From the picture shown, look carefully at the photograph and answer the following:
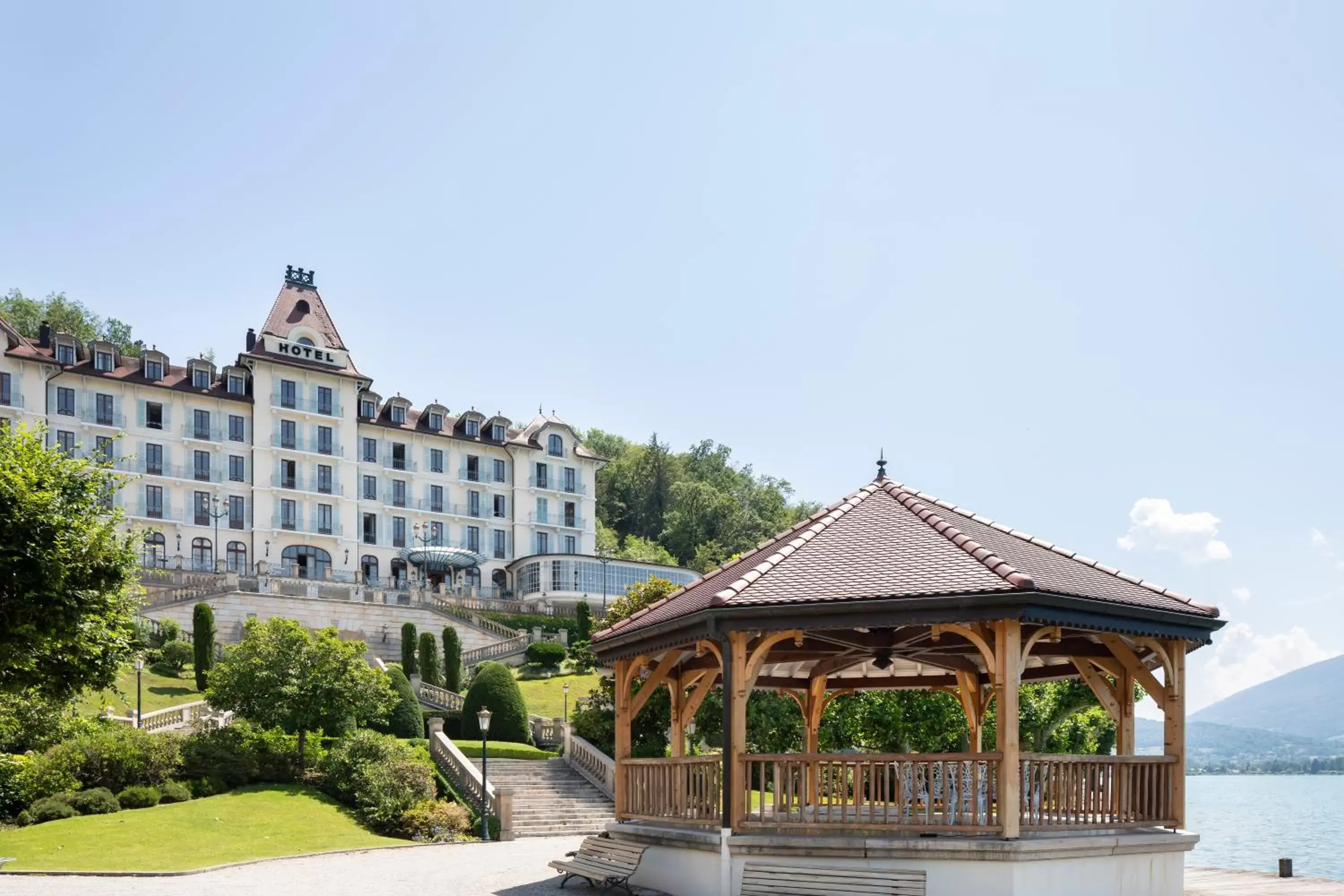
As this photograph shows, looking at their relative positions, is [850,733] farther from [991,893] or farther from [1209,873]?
[991,893]

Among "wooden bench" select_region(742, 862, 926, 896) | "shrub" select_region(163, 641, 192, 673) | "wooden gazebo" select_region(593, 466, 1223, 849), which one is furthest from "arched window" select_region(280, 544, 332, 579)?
"wooden bench" select_region(742, 862, 926, 896)

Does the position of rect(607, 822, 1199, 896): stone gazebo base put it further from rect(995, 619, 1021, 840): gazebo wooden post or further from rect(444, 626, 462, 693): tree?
rect(444, 626, 462, 693): tree

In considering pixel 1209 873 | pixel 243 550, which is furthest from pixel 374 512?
pixel 1209 873

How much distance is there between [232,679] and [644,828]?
2054 cm

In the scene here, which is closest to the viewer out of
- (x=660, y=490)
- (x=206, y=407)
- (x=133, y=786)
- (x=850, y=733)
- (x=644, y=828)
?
(x=644, y=828)

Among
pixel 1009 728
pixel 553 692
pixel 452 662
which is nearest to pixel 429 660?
pixel 452 662

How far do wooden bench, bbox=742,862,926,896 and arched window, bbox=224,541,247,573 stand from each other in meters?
60.4

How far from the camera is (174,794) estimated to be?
28.2 metres

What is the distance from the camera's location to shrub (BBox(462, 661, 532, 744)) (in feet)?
129

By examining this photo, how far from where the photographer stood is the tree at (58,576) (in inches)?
698

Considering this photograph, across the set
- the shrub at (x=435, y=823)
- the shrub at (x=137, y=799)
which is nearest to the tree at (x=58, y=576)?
the shrub at (x=137, y=799)

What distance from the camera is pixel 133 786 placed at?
92.4ft

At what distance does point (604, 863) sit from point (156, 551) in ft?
190

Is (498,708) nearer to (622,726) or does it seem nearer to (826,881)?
(622,726)
